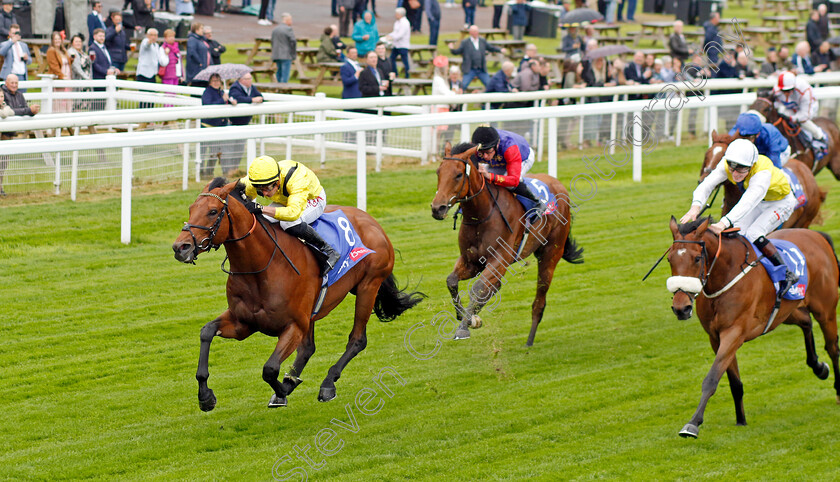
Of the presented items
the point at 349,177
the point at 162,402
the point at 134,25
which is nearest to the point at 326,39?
the point at 134,25

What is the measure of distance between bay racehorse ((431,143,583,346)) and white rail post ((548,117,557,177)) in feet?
11.3

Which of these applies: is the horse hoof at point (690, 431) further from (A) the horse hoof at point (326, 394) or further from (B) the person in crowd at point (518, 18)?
(B) the person in crowd at point (518, 18)

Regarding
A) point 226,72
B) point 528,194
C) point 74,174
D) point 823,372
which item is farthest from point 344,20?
point 823,372

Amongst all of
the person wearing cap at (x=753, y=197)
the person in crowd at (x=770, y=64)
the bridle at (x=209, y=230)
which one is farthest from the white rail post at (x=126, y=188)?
the person in crowd at (x=770, y=64)

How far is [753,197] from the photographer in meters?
6.17

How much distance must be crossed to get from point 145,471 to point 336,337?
2.38 meters

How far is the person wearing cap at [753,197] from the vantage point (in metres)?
6.02

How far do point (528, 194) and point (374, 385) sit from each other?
1.88m

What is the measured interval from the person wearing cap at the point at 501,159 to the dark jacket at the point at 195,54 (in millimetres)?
7877

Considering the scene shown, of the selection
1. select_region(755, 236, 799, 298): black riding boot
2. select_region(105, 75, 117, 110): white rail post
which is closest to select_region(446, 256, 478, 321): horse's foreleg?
select_region(755, 236, 799, 298): black riding boot

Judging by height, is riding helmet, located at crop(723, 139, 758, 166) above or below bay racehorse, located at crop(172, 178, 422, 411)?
above

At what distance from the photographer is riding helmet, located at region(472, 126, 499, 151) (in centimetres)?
709

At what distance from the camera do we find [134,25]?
60.6ft

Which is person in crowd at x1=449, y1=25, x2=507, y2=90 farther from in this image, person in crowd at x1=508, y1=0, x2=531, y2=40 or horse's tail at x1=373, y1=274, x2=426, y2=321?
horse's tail at x1=373, y1=274, x2=426, y2=321
